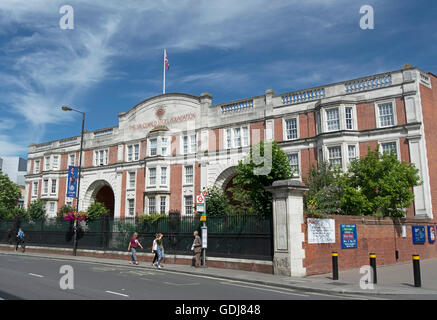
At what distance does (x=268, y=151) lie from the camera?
22953 mm

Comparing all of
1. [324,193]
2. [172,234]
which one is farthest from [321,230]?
[172,234]

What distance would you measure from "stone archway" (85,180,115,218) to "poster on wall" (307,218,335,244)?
3125 centimetres

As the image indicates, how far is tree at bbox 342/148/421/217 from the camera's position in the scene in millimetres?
21609

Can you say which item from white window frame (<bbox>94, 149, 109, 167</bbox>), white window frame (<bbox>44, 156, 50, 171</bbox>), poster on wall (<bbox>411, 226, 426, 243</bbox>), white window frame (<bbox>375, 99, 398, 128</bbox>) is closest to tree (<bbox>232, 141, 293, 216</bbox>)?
poster on wall (<bbox>411, 226, 426, 243</bbox>)

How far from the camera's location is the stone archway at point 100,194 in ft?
146

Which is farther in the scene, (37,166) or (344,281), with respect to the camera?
(37,166)

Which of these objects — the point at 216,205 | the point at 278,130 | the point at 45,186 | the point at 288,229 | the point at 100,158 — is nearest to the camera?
the point at 288,229

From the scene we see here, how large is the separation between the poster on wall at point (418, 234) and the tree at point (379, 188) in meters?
1.62

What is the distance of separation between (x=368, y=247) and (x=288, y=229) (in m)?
6.18

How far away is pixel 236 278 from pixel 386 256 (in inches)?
388

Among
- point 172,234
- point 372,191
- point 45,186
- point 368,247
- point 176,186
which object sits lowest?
point 368,247

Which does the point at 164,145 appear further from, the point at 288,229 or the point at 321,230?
the point at 288,229

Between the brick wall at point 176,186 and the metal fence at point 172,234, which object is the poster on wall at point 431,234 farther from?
the brick wall at point 176,186

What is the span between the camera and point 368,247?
19.4m
